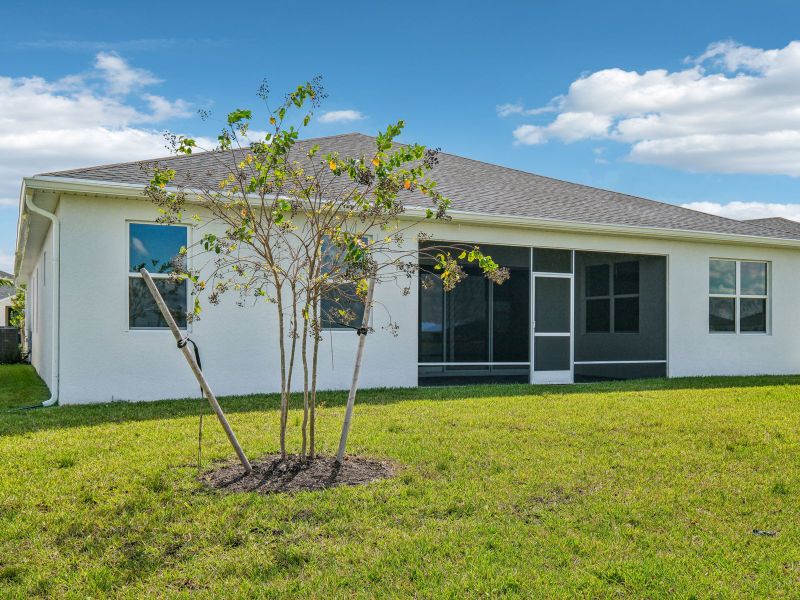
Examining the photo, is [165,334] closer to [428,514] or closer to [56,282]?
[56,282]

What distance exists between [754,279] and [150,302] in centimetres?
1207

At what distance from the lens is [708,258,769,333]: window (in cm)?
1445

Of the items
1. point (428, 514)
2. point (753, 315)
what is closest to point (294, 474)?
point (428, 514)

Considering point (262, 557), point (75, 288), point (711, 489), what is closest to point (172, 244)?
point (75, 288)

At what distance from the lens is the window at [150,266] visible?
384 inches

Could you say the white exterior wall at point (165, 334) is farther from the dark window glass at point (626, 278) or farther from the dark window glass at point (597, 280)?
the dark window glass at point (597, 280)

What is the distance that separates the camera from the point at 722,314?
47.6 ft

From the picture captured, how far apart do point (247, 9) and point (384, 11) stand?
255 cm

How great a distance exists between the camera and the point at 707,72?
14625 millimetres

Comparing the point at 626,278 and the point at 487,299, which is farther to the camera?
the point at 487,299

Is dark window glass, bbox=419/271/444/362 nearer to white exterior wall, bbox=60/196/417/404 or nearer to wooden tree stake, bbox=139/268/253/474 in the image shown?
white exterior wall, bbox=60/196/417/404

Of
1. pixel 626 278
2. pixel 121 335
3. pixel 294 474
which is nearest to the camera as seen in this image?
pixel 294 474

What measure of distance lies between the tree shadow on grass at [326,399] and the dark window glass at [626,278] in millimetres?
3017

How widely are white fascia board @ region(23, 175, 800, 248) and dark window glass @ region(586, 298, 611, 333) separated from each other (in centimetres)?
323
